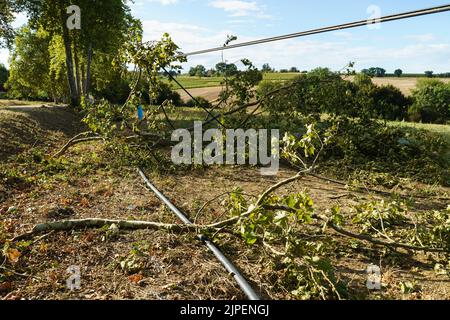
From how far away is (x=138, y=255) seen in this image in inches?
128

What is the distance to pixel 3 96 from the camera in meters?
44.6

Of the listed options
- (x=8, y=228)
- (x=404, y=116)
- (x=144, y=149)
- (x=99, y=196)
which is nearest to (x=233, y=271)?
(x=8, y=228)

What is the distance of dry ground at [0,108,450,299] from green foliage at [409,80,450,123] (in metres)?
13.1

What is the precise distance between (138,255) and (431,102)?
77.1 ft

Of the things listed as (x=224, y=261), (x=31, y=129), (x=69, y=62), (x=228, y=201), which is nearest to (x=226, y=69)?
(x=228, y=201)

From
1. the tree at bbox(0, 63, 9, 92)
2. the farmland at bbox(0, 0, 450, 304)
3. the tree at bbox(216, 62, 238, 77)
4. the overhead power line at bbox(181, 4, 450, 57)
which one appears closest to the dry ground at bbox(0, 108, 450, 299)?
the farmland at bbox(0, 0, 450, 304)

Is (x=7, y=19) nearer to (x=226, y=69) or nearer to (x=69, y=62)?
(x=69, y=62)

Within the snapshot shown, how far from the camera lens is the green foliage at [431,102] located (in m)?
16.6

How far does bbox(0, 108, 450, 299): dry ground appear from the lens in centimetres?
275

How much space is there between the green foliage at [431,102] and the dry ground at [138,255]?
13.1 metres

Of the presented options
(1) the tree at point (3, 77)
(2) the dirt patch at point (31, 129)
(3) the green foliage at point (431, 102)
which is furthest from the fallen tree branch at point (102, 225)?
(1) the tree at point (3, 77)

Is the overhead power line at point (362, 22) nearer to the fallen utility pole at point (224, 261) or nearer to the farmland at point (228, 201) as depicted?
the farmland at point (228, 201)
